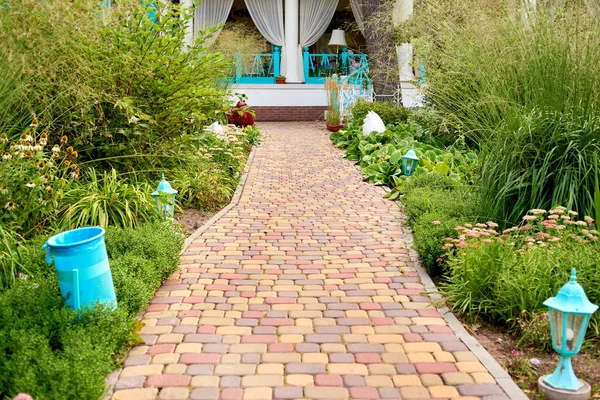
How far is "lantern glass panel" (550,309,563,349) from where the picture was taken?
264 centimetres

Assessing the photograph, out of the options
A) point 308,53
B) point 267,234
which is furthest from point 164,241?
point 308,53

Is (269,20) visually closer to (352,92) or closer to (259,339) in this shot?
(352,92)

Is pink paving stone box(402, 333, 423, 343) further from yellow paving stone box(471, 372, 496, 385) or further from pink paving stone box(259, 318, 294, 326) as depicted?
pink paving stone box(259, 318, 294, 326)

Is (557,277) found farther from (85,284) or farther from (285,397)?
(85,284)

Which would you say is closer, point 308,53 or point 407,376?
point 407,376

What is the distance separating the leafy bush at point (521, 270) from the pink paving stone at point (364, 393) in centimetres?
97

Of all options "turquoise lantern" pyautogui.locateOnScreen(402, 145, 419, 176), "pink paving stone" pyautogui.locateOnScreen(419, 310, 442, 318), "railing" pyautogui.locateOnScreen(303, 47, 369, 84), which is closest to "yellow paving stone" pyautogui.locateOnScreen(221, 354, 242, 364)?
"pink paving stone" pyautogui.locateOnScreen(419, 310, 442, 318)

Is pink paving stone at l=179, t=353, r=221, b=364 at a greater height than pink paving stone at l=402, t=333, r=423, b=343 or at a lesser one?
greater

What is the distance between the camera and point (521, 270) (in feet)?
11.6

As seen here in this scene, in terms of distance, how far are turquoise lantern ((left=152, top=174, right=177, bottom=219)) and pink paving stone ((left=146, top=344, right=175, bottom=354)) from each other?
5.76 feet

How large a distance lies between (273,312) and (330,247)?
143cm

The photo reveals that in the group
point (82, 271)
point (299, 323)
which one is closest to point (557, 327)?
point (299, 323)

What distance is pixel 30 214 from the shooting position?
13.9 ft

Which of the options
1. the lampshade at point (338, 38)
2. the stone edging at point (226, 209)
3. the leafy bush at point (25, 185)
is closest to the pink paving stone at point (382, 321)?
the stone edging at point (226, 209)
